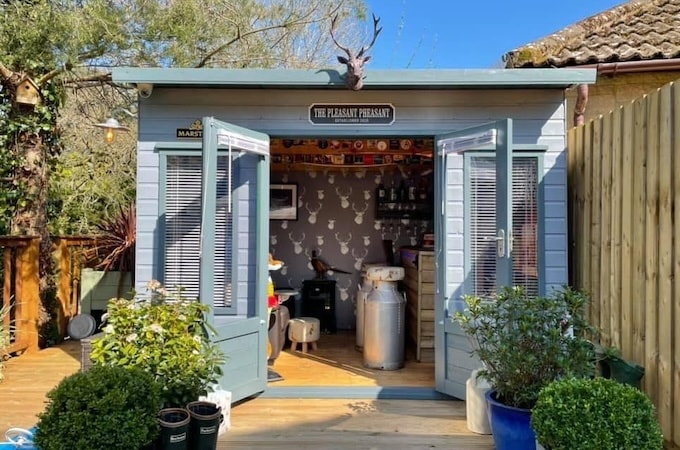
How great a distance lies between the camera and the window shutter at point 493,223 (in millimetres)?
3900

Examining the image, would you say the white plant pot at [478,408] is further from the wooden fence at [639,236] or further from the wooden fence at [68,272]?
the wooden fence at [68,272]

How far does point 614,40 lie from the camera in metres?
5.10

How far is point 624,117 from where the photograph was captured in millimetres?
3174

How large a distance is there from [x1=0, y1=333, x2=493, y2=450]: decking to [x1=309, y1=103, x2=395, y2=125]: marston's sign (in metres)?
2.09

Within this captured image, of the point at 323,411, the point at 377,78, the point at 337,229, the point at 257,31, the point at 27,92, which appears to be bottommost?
the point at 323,411

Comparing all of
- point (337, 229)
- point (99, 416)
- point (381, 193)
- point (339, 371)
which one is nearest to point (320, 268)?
point (337, 229)

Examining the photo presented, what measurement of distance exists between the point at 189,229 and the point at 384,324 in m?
1.99

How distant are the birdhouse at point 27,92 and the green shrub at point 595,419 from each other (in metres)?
5.54

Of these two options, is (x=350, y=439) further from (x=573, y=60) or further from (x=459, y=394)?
(x=573, y=60)

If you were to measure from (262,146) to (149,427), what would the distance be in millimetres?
2111

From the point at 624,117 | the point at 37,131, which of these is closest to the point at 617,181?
the point at 624,117

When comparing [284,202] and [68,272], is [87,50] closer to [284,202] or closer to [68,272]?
[68,272]

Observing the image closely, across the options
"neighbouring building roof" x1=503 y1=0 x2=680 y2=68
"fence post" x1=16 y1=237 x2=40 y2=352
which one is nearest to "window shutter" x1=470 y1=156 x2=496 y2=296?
"neighbouring building roof" x1=503 y1=0 x2=680 y2=68

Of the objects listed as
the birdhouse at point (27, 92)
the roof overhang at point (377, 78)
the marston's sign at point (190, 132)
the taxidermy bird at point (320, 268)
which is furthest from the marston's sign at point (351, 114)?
the birdhouse at point (27, 92)
